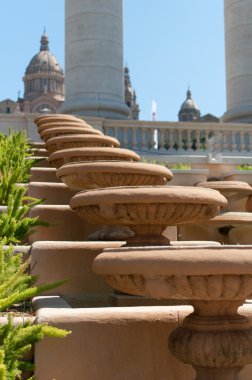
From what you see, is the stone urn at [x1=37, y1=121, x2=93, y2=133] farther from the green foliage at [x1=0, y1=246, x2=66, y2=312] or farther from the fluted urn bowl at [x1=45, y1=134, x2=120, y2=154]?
the green foliage at [x1=0, y1=246, x2=66, y2=312]

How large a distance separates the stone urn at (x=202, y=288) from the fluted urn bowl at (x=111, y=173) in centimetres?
244

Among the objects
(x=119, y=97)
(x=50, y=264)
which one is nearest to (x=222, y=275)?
(x=50, y=264)

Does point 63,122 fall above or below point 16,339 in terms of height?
above

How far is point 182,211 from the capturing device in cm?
544

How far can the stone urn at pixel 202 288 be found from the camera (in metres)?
3.77

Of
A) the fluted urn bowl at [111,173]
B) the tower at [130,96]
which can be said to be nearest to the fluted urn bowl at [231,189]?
the fluted urn bowl at [111,173]

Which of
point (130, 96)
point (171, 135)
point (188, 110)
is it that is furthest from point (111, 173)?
point (130, 96)

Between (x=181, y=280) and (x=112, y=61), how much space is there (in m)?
16.2

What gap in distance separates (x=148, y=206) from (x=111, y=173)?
1.43 m

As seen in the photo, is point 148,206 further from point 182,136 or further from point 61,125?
point 182,136

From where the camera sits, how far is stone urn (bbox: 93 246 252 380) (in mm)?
3768

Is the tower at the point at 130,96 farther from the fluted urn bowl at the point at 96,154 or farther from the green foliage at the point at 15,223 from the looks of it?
the green foliage at the point at 15,223

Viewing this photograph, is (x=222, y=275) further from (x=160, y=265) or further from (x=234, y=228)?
(x=234, y=228)

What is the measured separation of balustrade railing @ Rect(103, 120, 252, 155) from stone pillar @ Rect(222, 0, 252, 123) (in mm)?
2683
